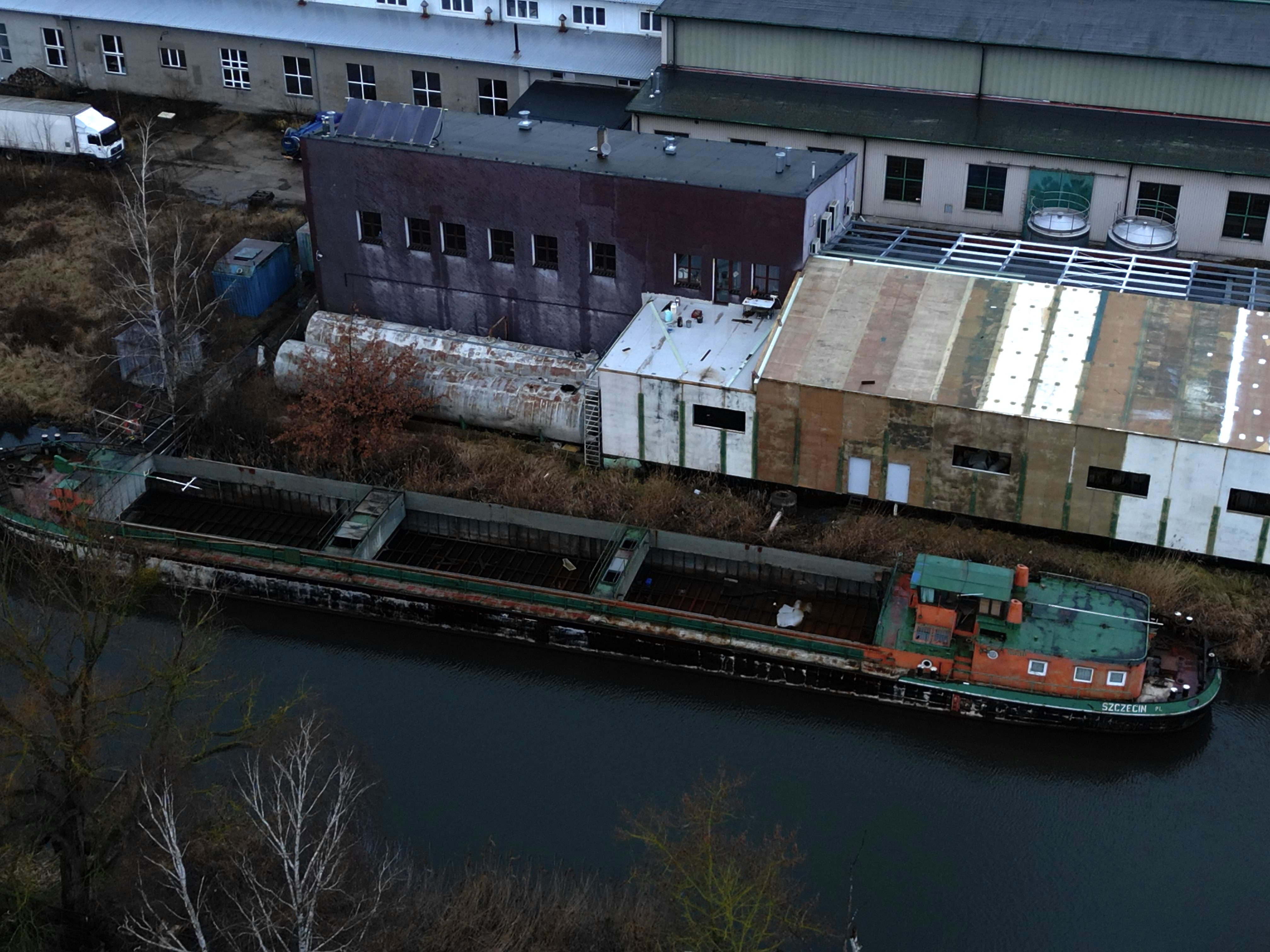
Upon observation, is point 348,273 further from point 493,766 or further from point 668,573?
point 493,766

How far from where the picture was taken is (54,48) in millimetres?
70312

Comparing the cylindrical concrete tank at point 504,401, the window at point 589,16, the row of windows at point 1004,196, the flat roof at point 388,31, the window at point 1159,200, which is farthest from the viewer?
the window at point 589,16

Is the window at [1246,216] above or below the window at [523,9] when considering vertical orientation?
below

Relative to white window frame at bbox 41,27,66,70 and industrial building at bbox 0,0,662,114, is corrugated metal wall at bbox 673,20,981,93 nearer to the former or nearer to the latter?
industrial building at bbox 0,0,662,114

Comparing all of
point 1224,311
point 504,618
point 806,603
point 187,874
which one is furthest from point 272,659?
point 1224,311

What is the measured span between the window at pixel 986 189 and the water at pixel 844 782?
21167mm

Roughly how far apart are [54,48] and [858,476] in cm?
4640

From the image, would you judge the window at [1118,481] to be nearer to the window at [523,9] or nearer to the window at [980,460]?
the window at [980,460]

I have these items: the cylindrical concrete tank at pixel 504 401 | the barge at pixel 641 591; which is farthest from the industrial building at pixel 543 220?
the barge at pixel 641 591

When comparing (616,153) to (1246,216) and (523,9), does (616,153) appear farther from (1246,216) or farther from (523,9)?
(1246,216)

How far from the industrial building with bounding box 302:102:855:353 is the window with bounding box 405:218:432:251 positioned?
5cm

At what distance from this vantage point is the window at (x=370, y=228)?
50938 millimetres

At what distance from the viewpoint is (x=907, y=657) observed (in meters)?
38.8

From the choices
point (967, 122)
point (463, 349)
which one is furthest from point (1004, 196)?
point (463, 349)
